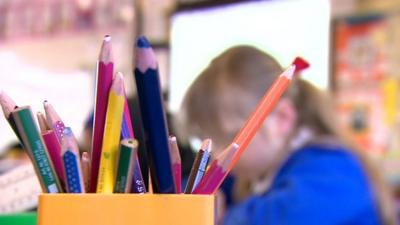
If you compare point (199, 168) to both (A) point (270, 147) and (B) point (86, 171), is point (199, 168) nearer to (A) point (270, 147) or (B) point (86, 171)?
(B) point (86, 171)

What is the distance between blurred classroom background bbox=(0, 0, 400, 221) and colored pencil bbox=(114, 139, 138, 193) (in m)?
0.57

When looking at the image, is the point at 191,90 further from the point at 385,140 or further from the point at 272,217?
the point at 385,140

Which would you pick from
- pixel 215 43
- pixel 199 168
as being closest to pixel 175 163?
pixel 199 168

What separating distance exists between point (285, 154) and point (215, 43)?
1.00 feet

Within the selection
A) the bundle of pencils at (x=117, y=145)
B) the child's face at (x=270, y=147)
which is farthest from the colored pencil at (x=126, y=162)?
the child's face at (x=270, y=147)

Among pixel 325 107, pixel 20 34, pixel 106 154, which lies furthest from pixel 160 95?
pixel 20 34

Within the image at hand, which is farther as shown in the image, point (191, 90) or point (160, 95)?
point (191, 90)

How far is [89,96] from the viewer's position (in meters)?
1.15

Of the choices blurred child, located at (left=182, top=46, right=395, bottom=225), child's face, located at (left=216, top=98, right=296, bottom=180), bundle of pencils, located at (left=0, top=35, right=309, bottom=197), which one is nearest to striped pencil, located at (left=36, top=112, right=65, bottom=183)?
bundle of pencils, located at (left=0, top=35, right=309, bottom=197)

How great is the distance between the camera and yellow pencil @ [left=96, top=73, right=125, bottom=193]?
0.68ft

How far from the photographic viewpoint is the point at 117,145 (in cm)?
21

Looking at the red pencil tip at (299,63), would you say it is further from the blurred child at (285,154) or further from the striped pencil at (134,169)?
the blurred child at (285,154)

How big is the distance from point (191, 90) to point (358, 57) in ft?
2.04

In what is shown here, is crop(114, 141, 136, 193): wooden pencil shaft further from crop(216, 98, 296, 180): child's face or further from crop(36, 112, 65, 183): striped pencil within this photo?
crop(216, 98, 296, 180): child's face
